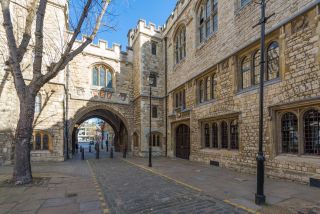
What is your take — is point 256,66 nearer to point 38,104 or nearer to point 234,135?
point 234,135

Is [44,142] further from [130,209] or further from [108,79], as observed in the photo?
[130,209]

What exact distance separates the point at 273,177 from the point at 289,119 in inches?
93.1

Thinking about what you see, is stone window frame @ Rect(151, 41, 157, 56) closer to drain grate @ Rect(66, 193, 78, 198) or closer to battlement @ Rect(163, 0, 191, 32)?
battlement @ Rect(163, 0, 191, 32)

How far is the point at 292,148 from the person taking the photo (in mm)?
7750

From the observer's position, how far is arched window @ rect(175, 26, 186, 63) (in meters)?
16.8

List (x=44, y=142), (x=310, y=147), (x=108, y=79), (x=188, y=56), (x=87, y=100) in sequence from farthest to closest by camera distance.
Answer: (x=108, y=79) → (x=87, y=100) → (x=188, y=56) → (x=44, y=142) → (x=310, y=147)

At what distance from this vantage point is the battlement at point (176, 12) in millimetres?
16189

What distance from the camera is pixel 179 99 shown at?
17031 mm

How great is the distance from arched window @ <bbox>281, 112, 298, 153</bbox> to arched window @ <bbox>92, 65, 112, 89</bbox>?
600 inches

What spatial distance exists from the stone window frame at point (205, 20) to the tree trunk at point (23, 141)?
10356 mm

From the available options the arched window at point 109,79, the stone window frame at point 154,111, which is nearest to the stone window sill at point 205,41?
the stone window frame at point 154,111

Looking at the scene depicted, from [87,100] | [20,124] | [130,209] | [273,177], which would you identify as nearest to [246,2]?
[273,177]

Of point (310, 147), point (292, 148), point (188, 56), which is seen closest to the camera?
point (310, 147)

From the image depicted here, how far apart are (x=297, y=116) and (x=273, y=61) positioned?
257 cm
